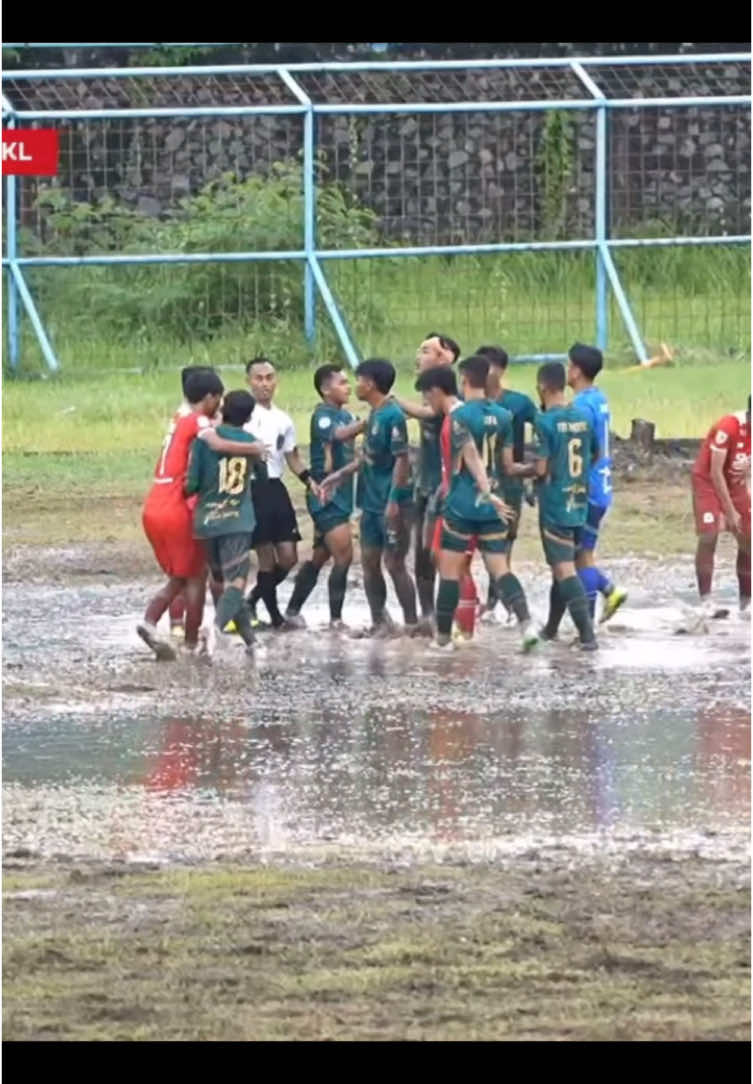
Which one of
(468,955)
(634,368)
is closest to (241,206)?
(634,368)

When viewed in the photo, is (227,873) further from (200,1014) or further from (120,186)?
(120,186)

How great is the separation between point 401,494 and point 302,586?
0.81 metres

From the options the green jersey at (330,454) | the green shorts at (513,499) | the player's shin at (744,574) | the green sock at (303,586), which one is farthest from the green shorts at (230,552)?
the player's shin at (744,574)

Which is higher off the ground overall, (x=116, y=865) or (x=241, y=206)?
(x=241, y=206)

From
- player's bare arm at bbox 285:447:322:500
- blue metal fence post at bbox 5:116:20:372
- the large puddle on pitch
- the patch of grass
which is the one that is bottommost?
the patch of grass

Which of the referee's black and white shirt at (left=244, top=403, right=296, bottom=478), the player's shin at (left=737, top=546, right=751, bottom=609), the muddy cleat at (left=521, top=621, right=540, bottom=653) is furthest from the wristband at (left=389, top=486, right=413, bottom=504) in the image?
the player's shin at (left=737, top=546, right=751, bottom=609)

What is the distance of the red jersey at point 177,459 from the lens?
1393cm

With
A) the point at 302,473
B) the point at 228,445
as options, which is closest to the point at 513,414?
the point at 302,473

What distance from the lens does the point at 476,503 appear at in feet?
45.9

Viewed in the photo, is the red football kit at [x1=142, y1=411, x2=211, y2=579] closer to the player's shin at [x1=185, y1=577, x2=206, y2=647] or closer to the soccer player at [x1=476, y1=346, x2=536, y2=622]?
the player's shin at [x1=185, y1=577, x2=206, y2=647]

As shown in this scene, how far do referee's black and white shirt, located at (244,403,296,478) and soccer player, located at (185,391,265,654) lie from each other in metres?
0.80

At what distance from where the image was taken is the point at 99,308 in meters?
25.6

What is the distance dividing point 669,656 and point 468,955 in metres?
5.69

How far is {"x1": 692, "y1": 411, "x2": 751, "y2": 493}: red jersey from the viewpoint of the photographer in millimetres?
14883
